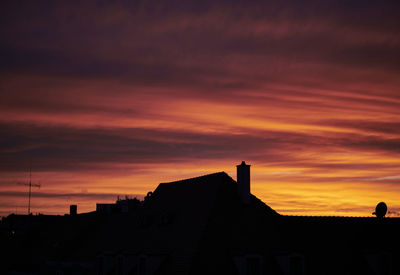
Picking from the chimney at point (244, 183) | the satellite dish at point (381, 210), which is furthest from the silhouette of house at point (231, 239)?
the satellite dish at point (381, 210)

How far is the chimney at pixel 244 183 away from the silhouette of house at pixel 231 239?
10cm

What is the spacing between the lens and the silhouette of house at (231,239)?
4847 cm

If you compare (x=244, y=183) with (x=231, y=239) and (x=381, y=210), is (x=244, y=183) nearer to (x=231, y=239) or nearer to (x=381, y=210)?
(x=231, y=239)

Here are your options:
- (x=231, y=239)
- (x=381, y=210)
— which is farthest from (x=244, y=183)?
(x=381, y=210)

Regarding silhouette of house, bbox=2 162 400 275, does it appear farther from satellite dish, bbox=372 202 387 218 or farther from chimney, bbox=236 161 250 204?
satellite dish, bbox=372 202 387 218

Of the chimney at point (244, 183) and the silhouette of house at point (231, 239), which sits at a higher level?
the chimney at point (244, 183)

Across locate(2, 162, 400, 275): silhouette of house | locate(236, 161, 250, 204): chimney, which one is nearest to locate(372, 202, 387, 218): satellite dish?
locate(2, 162, 400, 275): silhouette of house

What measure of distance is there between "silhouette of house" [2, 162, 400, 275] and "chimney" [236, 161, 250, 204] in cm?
10

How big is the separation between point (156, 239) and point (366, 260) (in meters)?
20.1

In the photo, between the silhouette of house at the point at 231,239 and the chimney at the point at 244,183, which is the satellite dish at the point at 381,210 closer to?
the silhouette of house at the point at 231,239

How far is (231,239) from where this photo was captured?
49656 millimetres

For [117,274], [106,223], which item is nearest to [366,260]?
[117,274]

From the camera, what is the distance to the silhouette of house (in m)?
48.5

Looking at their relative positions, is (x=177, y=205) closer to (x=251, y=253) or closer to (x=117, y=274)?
(x=117, y=274)
